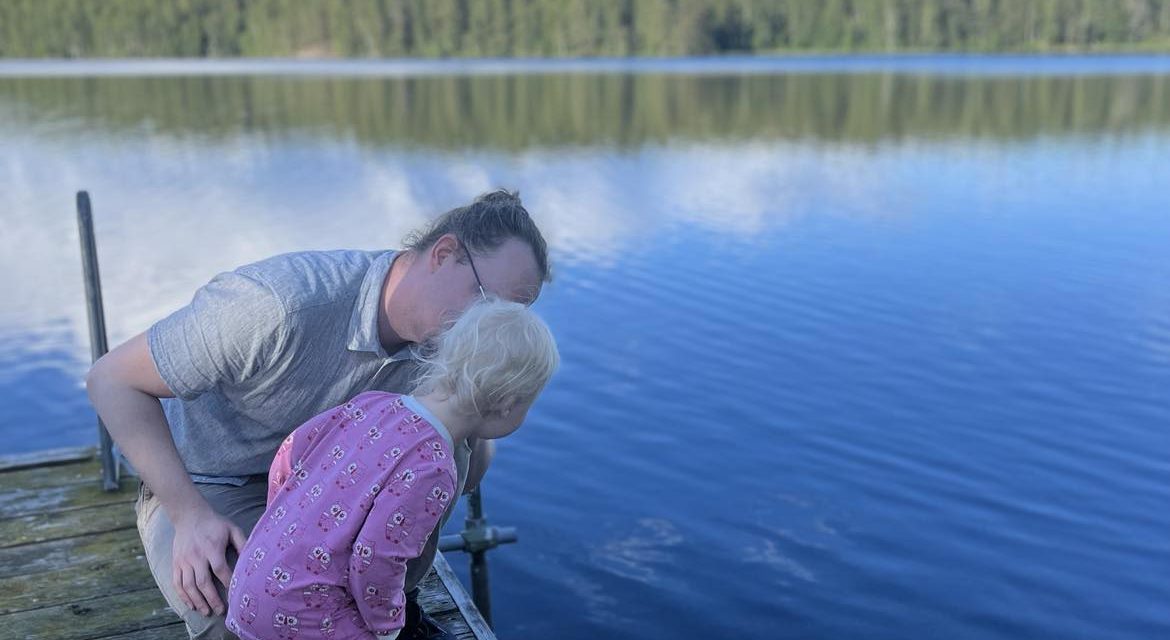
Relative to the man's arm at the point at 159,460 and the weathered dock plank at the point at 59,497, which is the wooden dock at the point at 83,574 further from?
the man's arm at the point at 159,460

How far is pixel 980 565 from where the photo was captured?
5.04 m

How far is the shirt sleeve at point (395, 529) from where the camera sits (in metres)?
2.04

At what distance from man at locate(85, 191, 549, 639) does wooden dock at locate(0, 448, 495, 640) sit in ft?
1.58

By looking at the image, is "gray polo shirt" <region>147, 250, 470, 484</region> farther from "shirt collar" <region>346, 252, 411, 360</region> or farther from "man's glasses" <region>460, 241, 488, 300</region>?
"man's glasses" <region>460, 241, 488, 300</region>

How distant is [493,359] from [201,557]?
2.47 ft

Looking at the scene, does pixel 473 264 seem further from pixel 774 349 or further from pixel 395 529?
pixel 774 349

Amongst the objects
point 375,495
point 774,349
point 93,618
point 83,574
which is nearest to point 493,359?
point 375,495

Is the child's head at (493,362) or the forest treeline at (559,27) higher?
the forest treeline at (559,27)

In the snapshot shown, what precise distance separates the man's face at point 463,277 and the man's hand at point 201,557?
589mm

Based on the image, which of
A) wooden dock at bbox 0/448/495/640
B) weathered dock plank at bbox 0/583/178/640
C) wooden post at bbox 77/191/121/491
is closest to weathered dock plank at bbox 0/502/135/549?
wooden dock at bbox 0/448/495/640

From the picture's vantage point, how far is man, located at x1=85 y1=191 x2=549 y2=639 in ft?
7.47

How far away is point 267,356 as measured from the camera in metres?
2.36

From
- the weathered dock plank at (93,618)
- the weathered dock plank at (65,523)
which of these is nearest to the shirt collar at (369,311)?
the weathered dock plank at (93,618)

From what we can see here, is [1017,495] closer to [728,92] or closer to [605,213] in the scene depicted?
[605,213]
